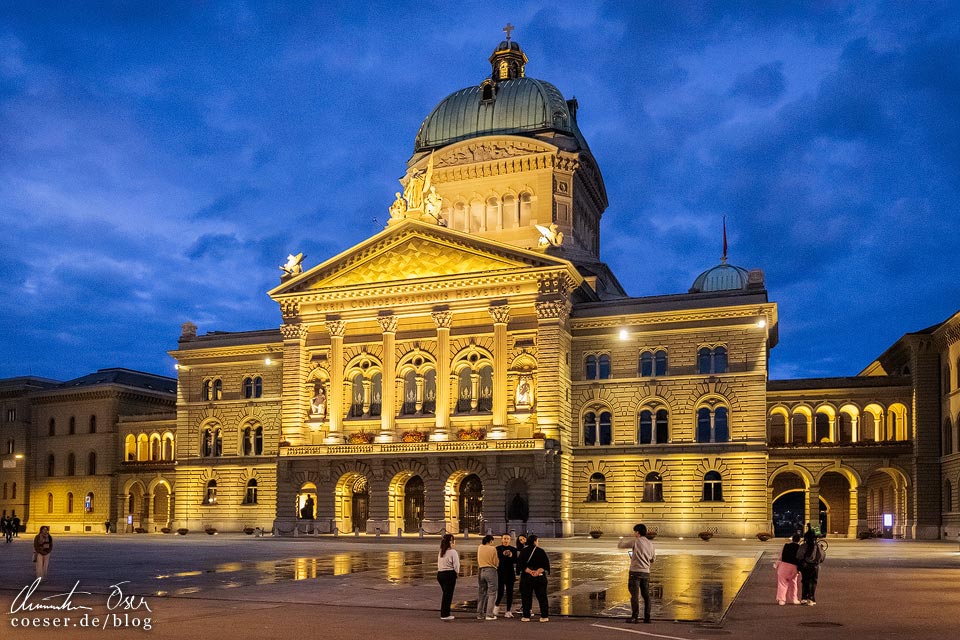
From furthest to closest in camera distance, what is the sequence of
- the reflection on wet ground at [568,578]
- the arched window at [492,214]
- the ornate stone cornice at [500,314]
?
the arched window at [492,214] < the ornate stone cornice at [500,314] < the reflection on wet ground at [568,578]

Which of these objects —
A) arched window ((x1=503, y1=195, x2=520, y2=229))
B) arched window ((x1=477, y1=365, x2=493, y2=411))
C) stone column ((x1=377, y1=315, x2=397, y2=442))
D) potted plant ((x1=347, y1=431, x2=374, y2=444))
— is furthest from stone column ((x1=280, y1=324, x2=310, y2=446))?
arched window ((x1=503, y1=195, x2=520, y2=229))

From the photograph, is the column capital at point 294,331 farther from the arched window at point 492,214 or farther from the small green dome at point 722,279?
the small green dome at point 722,279

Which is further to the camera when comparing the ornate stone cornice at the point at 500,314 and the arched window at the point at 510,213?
the arched window at the point at 510,213

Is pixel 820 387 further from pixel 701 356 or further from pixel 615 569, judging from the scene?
pixel 615 569

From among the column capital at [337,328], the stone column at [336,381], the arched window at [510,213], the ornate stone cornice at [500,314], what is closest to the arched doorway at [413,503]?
the stone column at [336,381]

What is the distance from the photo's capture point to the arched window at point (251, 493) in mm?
81250

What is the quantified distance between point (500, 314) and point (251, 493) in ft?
86.3

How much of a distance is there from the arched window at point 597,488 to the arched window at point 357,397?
1789cm

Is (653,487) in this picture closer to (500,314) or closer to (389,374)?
(500,314)

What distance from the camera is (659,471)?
232 feet

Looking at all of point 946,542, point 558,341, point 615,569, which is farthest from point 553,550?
point 946,542

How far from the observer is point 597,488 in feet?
237

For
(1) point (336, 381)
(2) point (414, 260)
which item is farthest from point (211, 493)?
(2) point (414, 260)

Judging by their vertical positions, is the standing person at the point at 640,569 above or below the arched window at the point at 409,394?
below
